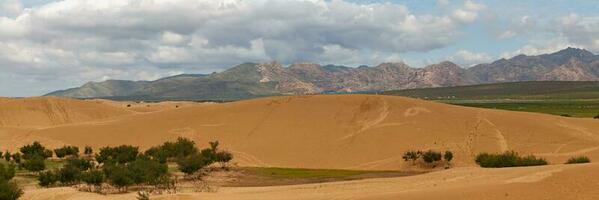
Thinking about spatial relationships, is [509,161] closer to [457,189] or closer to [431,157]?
[431,157]

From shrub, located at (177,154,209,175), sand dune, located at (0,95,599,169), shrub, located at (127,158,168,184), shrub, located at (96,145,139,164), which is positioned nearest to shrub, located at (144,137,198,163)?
shrub, located at (96,145,139,164)

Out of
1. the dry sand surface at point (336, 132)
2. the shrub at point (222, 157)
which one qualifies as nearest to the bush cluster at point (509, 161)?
the dry sand surface at point (336, 132)

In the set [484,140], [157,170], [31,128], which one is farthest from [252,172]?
[31,128]

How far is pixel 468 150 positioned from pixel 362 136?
1214 centimetres

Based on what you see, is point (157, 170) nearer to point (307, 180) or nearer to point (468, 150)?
point (307, 180)

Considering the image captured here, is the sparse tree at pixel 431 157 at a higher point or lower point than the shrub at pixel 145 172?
lower

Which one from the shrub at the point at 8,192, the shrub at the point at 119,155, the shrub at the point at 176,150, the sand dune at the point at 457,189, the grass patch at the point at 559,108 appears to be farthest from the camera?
the grass patch at the point at 559,108

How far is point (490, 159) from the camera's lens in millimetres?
47719

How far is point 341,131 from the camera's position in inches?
2648

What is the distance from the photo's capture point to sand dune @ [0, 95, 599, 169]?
59.0m

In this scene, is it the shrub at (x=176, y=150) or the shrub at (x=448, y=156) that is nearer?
the shrub at (x=448, y=156)

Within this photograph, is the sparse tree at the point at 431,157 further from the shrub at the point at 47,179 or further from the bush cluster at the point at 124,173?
the shrub at the point at 47,179

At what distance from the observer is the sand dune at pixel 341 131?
193 ft

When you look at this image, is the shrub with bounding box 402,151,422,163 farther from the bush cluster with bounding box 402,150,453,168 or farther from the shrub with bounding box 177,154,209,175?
the shrub with bounding box 177,154,209,175
